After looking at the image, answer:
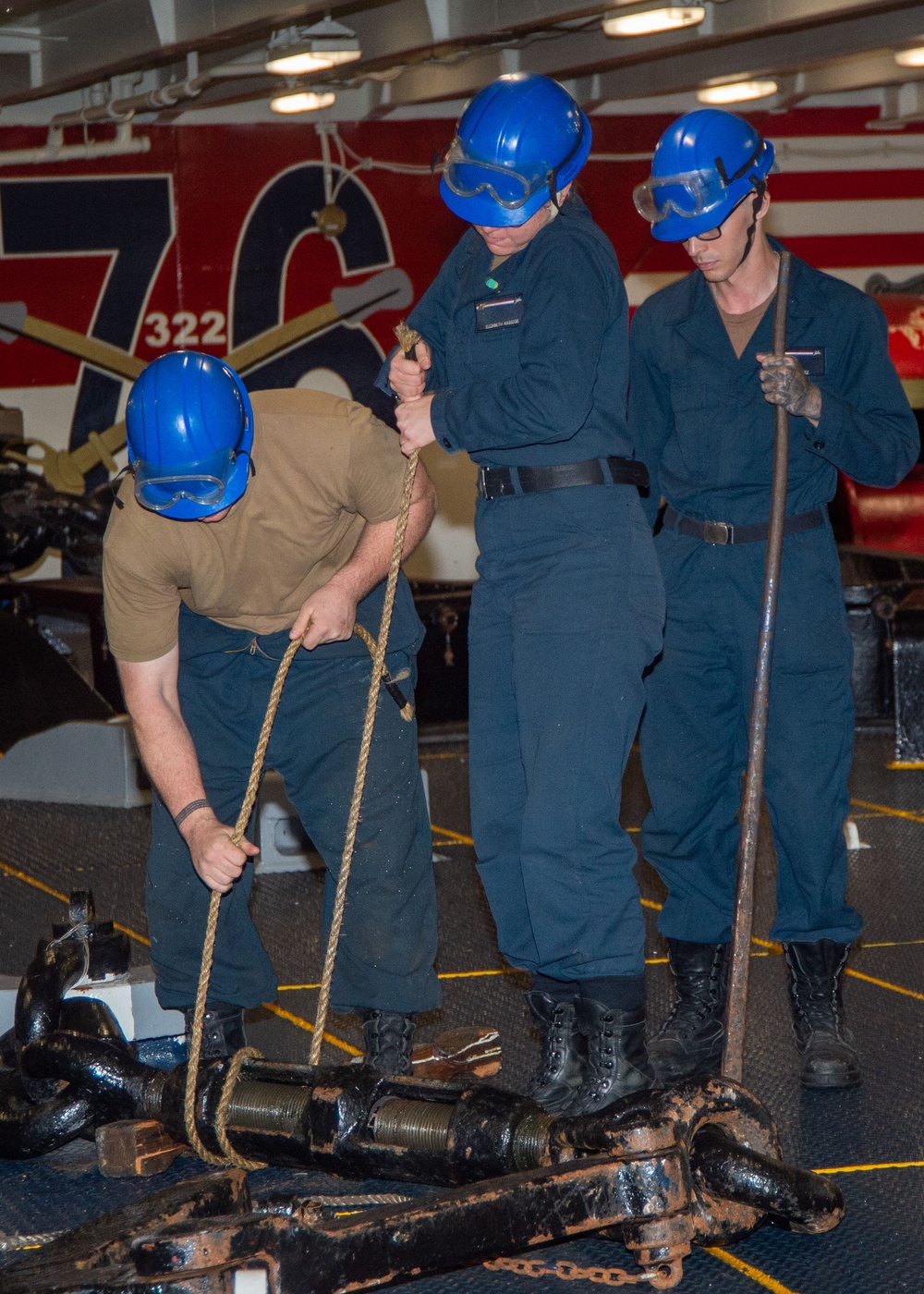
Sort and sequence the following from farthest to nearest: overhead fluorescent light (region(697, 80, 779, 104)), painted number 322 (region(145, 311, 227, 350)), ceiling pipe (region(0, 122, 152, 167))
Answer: painted number 322 (region(145, 311, 227, 350)) → overhead fluorescent light (region(697, 80, 779, 104)) → ceiling pipe (region(0, 122, 152, 167))

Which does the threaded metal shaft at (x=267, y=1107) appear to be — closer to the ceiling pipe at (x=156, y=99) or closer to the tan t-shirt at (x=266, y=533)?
the tan t-shirt at (x=266, y=533)

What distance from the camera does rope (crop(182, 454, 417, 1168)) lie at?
9.00 feet

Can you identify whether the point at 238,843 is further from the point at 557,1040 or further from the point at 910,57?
the point at 910,57

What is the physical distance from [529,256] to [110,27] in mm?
6317

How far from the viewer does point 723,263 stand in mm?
3258

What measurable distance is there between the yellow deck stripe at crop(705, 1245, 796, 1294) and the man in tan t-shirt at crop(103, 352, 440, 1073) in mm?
758

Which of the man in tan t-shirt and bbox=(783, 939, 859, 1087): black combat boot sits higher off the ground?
the man in tan t-shirt

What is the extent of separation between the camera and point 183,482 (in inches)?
112

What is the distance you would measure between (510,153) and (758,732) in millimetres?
1148

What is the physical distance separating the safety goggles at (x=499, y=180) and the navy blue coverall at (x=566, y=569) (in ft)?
0.28

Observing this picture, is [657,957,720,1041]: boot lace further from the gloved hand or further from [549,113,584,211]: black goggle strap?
[549,113,584,211]: black goggle strap

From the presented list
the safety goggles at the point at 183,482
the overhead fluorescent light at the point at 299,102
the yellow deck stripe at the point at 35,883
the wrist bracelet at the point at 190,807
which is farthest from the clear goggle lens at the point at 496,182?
the overhead fluorescent light at the point at 299,102

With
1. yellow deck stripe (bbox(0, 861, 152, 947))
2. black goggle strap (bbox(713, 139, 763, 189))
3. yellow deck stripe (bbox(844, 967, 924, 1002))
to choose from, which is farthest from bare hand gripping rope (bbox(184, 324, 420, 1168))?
yellow deck stripe (bbox(0, 861, 152, 947))

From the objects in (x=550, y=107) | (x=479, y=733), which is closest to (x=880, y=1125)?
(x=479, y=733)
